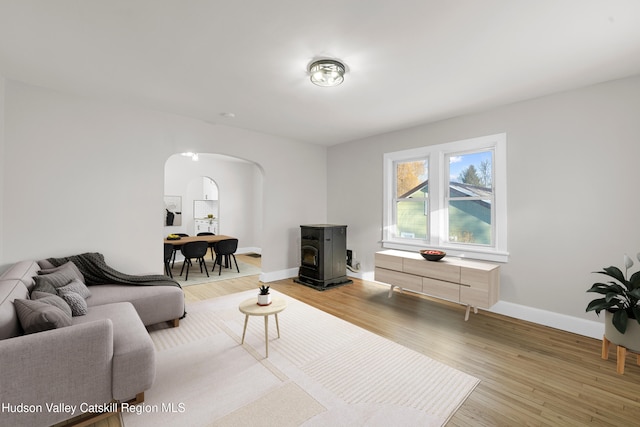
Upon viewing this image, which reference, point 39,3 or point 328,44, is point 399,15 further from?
point 39,3

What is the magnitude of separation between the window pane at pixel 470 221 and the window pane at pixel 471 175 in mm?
142

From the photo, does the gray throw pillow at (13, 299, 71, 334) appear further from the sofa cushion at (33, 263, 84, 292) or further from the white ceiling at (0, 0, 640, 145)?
the white ceiling at (0, 0, 640, 145)

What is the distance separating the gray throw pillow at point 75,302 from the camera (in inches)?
95.6

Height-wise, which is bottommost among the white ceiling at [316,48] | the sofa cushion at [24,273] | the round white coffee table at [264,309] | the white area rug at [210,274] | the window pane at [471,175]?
the white area rug at [210,274]

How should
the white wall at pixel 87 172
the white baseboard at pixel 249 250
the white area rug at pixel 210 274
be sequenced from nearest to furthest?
the white wall at pixel 87 172, the white area rug at pixel 210 274, the white baseboard at pixel 249 250

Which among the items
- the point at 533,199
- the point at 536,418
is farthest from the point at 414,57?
the point at 536,418

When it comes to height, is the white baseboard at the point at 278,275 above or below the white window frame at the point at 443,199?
below

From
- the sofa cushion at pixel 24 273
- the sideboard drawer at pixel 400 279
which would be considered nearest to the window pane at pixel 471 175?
the sideboard drawer at pixel 400 279

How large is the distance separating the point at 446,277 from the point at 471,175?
1562 mm

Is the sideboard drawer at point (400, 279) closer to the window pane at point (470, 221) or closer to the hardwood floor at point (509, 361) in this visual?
the hardwood floor at point (509, 361)

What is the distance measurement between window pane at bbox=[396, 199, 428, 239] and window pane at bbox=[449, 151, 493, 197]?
1.90 feet

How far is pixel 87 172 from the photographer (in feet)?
11.4

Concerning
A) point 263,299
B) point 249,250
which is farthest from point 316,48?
point 249,250

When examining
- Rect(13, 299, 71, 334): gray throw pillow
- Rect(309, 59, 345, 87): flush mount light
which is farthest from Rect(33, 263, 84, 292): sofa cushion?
Rect(309, 59, 345, 87): flush mount light
